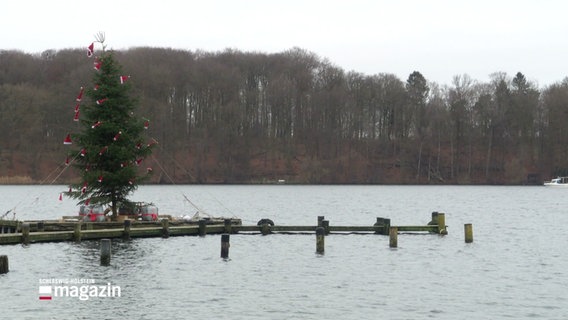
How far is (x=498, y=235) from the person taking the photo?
55.8 meters

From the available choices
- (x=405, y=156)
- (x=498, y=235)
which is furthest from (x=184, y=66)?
(x=498, y=235)

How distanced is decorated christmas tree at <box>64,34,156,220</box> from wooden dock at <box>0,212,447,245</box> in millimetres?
3030

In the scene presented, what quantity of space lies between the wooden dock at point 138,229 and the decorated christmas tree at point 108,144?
3.03m

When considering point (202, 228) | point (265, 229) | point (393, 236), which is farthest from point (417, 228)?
point (202, 228)

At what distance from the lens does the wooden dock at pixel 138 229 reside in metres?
39.8

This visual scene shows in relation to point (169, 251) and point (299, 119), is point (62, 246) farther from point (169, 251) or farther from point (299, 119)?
point (299, 119)

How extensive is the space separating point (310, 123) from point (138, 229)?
10974 cm

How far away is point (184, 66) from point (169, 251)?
112091mm

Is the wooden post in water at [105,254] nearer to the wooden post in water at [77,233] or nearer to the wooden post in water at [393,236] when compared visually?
the wooden post in water at [77,233]

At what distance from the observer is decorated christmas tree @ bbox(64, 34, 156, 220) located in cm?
4706

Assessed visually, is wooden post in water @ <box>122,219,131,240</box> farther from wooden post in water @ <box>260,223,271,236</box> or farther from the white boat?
the white boat

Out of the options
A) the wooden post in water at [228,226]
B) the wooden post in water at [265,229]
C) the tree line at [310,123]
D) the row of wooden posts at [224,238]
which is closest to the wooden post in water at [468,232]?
the row of wooden posts at [224,238]

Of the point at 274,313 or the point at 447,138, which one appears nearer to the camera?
the point at 274,313

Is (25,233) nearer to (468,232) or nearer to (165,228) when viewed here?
(165,228)
